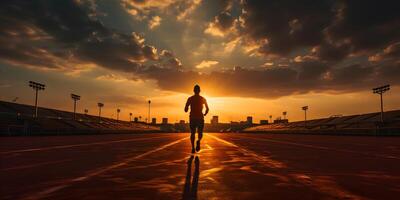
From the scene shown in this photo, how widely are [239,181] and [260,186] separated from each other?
0.47 metres

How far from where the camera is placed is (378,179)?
4.83 m

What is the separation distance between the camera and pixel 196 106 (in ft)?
36.4

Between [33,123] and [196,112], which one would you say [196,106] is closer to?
[196,112]

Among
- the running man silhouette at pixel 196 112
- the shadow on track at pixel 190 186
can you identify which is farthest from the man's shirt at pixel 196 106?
the shadow on track at pixel 190 186

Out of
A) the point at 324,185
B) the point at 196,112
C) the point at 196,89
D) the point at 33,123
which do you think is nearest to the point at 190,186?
the point at 324,185

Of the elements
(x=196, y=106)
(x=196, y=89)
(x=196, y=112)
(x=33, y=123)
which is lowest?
(x=33, y=123)

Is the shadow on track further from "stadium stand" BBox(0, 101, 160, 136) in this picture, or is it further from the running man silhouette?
"stadium stand" BBox(0, 101, 160, 136)

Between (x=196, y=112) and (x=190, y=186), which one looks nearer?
(x=190, y=186)

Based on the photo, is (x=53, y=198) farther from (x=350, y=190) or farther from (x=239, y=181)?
(x=350, y=190)

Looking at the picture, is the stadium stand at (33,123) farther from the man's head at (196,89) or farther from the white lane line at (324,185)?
the white lane line at (324,185)

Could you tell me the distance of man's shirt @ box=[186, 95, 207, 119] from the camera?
1106 cm

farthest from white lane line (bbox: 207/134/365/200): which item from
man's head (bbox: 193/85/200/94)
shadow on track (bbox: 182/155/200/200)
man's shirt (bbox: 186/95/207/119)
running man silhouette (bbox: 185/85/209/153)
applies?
man's head (bbox: 193/85/200/94)

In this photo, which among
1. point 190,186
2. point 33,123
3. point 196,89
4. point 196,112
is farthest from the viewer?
point 33,123

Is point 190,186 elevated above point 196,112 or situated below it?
below
